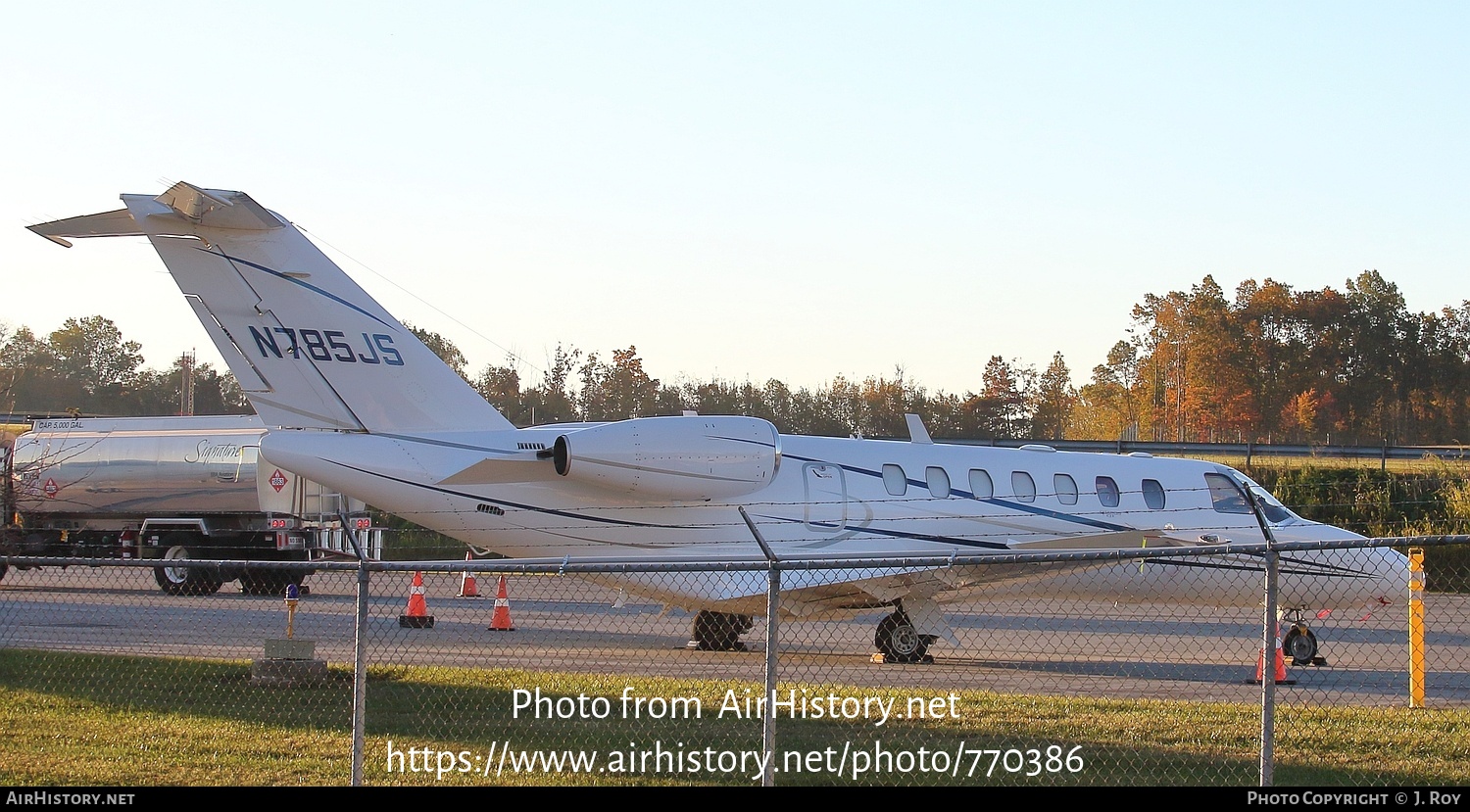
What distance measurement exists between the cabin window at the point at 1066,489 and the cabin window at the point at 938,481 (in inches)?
60.3

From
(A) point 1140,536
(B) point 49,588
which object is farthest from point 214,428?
(A) point 1140,536

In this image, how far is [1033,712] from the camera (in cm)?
1050

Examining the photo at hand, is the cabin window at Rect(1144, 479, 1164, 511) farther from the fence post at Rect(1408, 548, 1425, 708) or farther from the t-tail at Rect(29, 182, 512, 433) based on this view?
the t-tail at Rect(29, 182, 512, 433)

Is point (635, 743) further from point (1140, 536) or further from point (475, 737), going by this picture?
point (1140, 536)

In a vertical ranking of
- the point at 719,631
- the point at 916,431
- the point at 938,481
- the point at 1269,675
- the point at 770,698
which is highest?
the point at 916,431

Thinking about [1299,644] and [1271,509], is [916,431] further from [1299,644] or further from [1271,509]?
[1299,644]

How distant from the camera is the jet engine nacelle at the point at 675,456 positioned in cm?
Result: 1445

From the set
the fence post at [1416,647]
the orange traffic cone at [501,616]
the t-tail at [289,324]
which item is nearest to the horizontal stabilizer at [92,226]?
the t-tail at [289,324]

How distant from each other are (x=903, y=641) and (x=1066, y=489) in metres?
3.17

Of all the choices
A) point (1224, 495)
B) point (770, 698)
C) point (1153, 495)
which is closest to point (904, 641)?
point (1153, 495)

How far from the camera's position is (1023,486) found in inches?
666

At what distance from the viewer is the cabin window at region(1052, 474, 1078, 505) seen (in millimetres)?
17031

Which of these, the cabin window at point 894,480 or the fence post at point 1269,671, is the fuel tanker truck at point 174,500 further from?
the fence post at point 1269,671

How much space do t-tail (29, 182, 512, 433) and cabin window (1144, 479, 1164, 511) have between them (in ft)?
28.7
